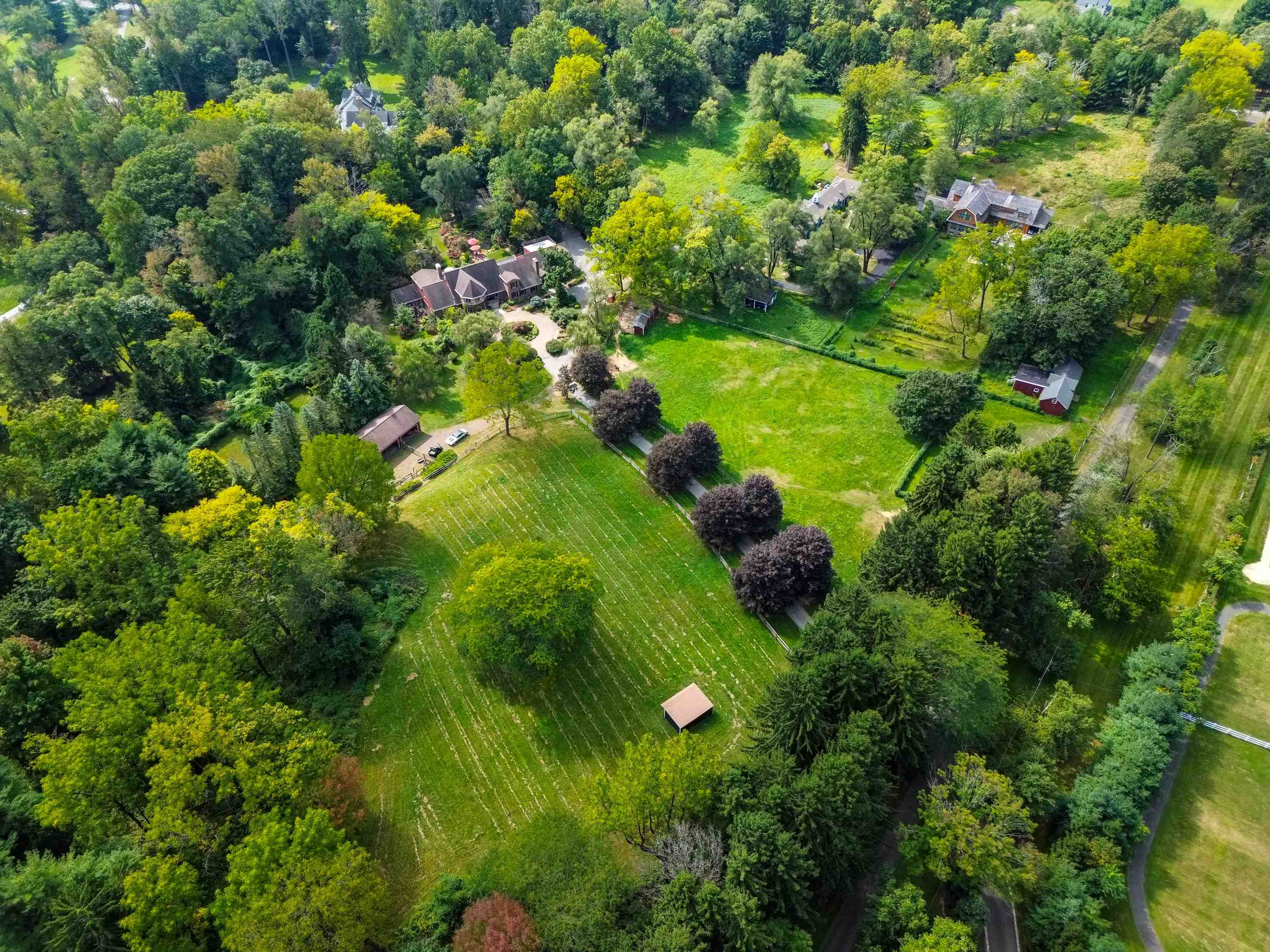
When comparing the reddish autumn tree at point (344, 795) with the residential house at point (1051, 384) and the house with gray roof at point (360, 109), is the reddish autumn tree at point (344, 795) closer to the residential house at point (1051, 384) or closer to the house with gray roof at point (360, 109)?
the residential house at point (1051, 384)

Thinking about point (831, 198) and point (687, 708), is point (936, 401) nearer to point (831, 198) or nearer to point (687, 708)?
point (687, 708)

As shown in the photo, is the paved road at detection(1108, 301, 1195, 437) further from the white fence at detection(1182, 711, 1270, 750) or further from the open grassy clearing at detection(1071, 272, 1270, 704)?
the white fence at detection(1182, 711, 1270, 750)

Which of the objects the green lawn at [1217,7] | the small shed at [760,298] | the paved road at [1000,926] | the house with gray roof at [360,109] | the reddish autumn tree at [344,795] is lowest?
the paved road at [1000,926]

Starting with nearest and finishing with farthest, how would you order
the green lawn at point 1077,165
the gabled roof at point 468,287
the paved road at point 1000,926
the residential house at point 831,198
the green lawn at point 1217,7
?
the paved road at point 1000,926 < the gabled roof at point 468,287 < the residential house at point 831,198 < the green lawn at point 1077,165 < the green lawn at point 1217,7

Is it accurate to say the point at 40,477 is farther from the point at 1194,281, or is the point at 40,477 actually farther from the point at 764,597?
the point at 1194,281

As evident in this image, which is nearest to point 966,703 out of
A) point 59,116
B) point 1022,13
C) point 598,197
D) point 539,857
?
point 539,857

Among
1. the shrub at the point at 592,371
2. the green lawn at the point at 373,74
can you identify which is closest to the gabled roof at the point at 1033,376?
the shrub at the point at 592,371

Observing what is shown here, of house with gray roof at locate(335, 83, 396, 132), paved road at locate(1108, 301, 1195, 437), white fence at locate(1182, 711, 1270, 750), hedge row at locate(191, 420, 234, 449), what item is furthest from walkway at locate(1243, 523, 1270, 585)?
house with gray roof at locate(335, 83, 396, 132)
